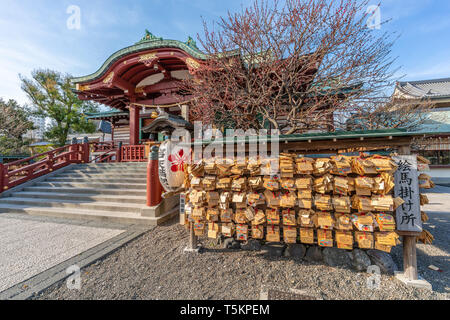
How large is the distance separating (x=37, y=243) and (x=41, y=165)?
21.8ft

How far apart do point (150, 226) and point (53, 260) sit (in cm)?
190

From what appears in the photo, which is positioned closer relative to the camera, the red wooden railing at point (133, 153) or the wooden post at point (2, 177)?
the wooden post at point (2, 177)

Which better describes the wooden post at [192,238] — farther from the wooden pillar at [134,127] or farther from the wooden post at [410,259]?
the wooden pillar at [134,127]

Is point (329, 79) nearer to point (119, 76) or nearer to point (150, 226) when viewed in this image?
point (150, 226)

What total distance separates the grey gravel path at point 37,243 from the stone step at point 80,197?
111 cm

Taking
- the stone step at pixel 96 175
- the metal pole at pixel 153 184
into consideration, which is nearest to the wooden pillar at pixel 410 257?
the metal pole at pixel 153 184

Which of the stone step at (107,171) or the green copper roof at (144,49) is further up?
the green copper roof at (144,49)

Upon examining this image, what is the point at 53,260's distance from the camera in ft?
10.4

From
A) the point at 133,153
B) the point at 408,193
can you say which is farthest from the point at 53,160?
the point at 408,193

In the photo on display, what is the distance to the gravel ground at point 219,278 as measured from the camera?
2.35 metres

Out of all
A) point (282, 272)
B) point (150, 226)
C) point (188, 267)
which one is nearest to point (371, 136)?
point (282, 272)

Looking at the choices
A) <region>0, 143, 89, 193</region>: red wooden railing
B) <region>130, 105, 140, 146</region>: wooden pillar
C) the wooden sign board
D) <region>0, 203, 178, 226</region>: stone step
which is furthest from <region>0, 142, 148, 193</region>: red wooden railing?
the wooden sign board
